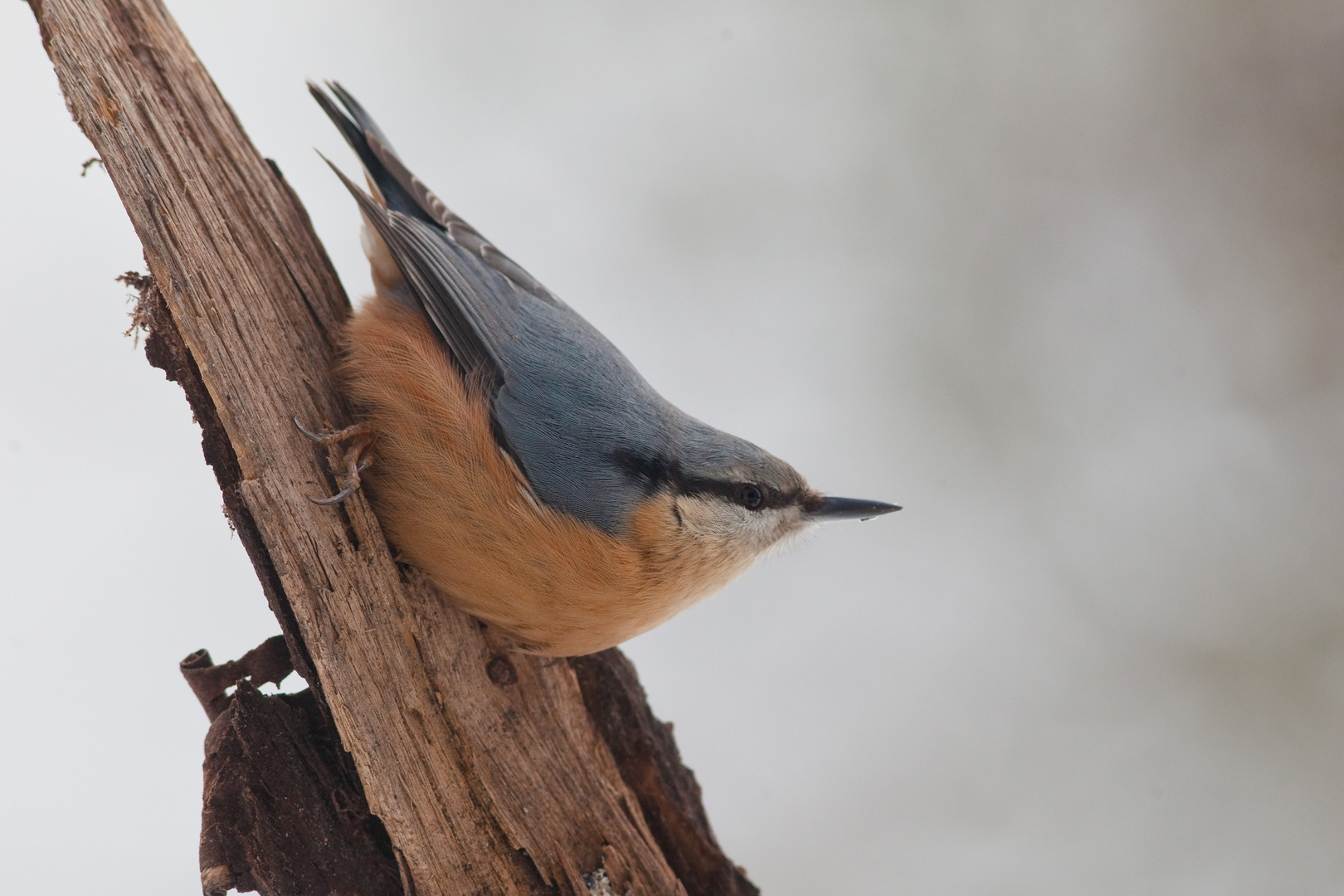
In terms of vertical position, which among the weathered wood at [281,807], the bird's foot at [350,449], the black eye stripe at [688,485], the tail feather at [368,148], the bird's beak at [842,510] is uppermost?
the tail feather at [368,148]

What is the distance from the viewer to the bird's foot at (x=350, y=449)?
6.57ft

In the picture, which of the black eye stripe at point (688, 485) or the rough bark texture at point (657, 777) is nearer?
the black eye stripe at point (688, 485)

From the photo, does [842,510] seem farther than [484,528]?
Yes

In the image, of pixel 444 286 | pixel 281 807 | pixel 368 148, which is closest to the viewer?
pixel 281 807

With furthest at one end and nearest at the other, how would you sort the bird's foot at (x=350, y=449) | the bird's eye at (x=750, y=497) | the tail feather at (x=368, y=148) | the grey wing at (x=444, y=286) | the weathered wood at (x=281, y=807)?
1. the tail feather at (x=368, y=148)
2. the bird's eye at (x=750, y=497)
3. the grey wing at (x=444, y=286)
4. the bird's foot at (x=350, y=449)
5. the weathered wood at (x=281, y=807)

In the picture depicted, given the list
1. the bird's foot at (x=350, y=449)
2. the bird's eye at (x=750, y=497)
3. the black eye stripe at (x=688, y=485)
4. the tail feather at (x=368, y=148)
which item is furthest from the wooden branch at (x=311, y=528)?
the bird's eye at (x=750, y=497)

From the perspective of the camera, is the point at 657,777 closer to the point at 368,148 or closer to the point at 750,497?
the point at 750,497

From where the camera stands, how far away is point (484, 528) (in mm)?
2025

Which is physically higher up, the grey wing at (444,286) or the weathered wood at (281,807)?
the grey wing at (444,286)

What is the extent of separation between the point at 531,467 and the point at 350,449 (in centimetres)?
39

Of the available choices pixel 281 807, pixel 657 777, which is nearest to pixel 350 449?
pixel 281 807

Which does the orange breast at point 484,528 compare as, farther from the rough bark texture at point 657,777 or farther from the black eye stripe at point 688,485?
the rough bark texture at point 657,777

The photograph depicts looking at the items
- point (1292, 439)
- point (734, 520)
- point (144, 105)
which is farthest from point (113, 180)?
point (1292, 439)

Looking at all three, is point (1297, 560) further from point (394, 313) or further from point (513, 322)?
point (394, 313)
